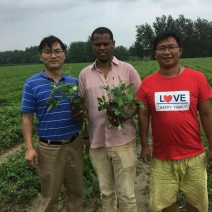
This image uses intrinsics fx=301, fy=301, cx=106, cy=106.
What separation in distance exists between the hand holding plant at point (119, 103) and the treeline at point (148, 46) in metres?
74.1

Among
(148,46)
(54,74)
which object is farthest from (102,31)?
(148,46)

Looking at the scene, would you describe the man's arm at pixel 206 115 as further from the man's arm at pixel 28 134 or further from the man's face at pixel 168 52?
the man's arm at pixel 28 134

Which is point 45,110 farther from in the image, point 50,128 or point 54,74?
point 54,74

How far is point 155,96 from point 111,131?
2.01 ft

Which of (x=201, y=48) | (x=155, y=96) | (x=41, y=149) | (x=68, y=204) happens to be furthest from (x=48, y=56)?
(x=201, y=48)

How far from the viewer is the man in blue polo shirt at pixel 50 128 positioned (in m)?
3.01

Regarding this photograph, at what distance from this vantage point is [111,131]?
309 cm

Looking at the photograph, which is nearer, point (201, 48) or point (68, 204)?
point (68, 204)

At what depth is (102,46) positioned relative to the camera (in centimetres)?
303

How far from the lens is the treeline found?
79.5 metres

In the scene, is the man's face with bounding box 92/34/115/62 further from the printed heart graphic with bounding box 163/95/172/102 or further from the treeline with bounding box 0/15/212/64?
the treeline with bounding box 0/15/212/64

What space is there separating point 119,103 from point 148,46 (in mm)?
79471

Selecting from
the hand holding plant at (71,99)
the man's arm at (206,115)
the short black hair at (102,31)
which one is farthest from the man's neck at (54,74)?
the man's arm at (206,115)

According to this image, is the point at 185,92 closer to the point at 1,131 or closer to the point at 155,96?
the point at 155,96
